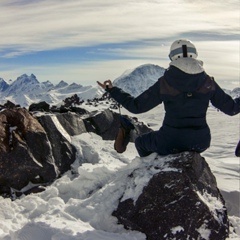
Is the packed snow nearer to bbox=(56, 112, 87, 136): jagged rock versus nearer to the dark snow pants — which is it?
the dark snow pants

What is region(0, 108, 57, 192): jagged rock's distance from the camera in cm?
724

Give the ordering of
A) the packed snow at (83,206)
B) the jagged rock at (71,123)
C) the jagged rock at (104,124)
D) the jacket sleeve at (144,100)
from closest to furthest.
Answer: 1. the packed snow at (83,206)
2. the jacket sleeve at (144,100)
3. the jagged rock at (71,123)
4. the jagged rock at (104,124)

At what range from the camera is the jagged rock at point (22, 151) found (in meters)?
7.24

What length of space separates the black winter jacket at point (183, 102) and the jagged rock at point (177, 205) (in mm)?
272

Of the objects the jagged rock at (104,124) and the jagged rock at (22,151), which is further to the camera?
the jagged rock at (104,124)

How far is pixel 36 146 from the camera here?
784cm

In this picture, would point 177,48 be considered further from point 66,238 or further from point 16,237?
point 16,237

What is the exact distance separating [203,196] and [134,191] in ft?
3.45

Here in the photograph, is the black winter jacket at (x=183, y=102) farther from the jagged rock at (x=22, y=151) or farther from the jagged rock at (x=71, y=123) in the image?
the jagged rock at (x=71, y=123)

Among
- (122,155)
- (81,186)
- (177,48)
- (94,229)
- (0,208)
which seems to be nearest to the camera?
(94,229)

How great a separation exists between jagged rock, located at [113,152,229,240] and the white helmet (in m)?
1.52

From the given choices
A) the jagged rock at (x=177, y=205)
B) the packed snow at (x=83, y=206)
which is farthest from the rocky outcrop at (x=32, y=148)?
the jagged rock at (x=177, y=205)

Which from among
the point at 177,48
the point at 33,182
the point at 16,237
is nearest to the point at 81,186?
the point at 33,182

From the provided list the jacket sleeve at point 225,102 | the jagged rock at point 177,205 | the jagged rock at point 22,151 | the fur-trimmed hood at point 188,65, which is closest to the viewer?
the jagged rock at point 177,205
